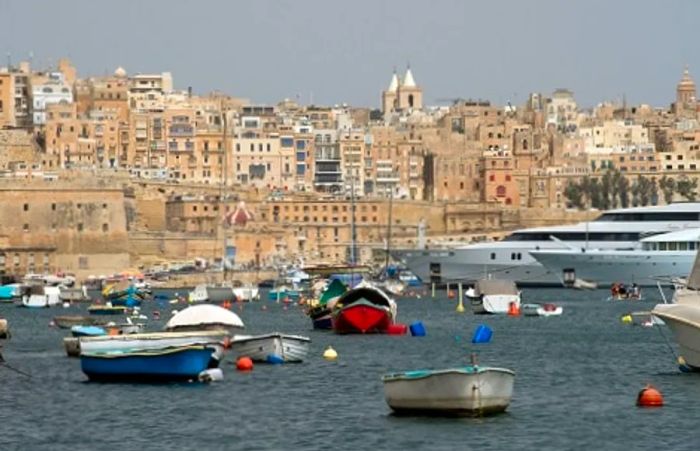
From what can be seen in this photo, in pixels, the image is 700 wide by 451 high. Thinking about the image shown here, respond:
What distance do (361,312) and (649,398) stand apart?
19594mm

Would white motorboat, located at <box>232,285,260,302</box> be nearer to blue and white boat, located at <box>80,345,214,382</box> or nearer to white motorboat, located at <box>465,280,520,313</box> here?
white motorboat, located at <box>465,280,520,313</box>

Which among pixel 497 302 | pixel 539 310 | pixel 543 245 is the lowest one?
pixel 539 310

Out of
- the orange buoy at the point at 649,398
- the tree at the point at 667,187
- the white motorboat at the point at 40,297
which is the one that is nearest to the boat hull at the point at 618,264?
the white motorboat at the point at 40,297

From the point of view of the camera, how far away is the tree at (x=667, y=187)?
488 ft

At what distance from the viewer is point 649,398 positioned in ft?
119

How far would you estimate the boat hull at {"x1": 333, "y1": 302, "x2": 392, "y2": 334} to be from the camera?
182 ft

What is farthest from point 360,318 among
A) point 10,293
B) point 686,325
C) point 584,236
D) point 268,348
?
point 584,236

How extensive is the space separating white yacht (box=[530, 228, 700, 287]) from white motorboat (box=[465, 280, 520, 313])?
47.5 ft

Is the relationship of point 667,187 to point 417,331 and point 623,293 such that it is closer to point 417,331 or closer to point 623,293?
point 623,293

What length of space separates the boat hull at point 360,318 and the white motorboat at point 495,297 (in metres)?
13.9

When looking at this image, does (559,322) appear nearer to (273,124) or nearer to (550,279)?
(550,279)

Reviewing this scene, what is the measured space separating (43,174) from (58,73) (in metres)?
44.5

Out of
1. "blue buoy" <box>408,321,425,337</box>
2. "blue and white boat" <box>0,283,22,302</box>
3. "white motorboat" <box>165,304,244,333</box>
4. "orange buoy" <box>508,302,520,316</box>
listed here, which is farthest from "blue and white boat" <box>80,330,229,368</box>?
"blue and white boat" <box>0,283,22,302</box>

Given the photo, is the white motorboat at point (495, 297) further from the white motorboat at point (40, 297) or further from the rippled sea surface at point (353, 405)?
the white motorboat at point (40, 297)
